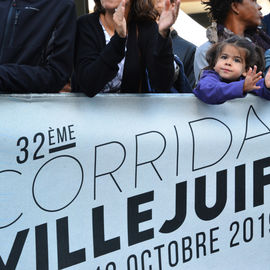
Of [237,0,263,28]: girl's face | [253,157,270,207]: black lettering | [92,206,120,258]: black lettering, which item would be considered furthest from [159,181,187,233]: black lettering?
[237,0,263,28]: girl's face

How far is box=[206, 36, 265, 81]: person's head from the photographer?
11.5ft

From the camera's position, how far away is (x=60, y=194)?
2.95 meters

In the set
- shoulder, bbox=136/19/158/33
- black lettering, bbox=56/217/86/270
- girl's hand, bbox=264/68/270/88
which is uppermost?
shoulder, bbox=136/19/158/33

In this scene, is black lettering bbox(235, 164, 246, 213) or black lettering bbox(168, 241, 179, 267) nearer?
black lettering bbox(168, 241, 179, 267)

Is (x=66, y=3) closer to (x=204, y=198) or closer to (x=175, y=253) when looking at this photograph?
(x=204, y=198)

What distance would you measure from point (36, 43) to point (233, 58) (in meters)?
1.15

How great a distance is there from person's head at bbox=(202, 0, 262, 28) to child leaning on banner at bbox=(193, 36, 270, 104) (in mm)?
723

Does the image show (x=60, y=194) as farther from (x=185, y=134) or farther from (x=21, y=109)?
(x=185, y=134)

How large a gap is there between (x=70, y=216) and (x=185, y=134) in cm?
72

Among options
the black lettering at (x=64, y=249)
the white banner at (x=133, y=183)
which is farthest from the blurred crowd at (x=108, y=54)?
the black lettering at (x=64, y=249)

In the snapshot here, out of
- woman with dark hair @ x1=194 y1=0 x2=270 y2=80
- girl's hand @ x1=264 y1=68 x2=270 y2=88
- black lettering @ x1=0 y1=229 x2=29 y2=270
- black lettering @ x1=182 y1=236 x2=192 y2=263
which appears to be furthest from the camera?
woman with dark hair @ x1=194 y1=0 x2=270 y2=80

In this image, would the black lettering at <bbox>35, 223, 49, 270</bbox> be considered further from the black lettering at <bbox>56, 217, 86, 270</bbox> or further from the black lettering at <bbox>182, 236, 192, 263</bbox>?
the black lettering at <bbox>182, 236, 192, 263</bbox>

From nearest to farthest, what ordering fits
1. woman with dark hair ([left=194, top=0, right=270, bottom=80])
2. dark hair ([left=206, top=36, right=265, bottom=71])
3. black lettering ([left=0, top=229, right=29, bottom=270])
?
black lettering ([left=0, top=229, right=29, bottom=270]) < dark hair ([left=206, top=36, right=265, bottom=71]) < woman with dark hair ([left=194, top=0, right=270, bottom=80])

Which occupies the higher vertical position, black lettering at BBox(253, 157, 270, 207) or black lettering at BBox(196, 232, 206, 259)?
black lettering at BBox(253, 157, 270, 207)
